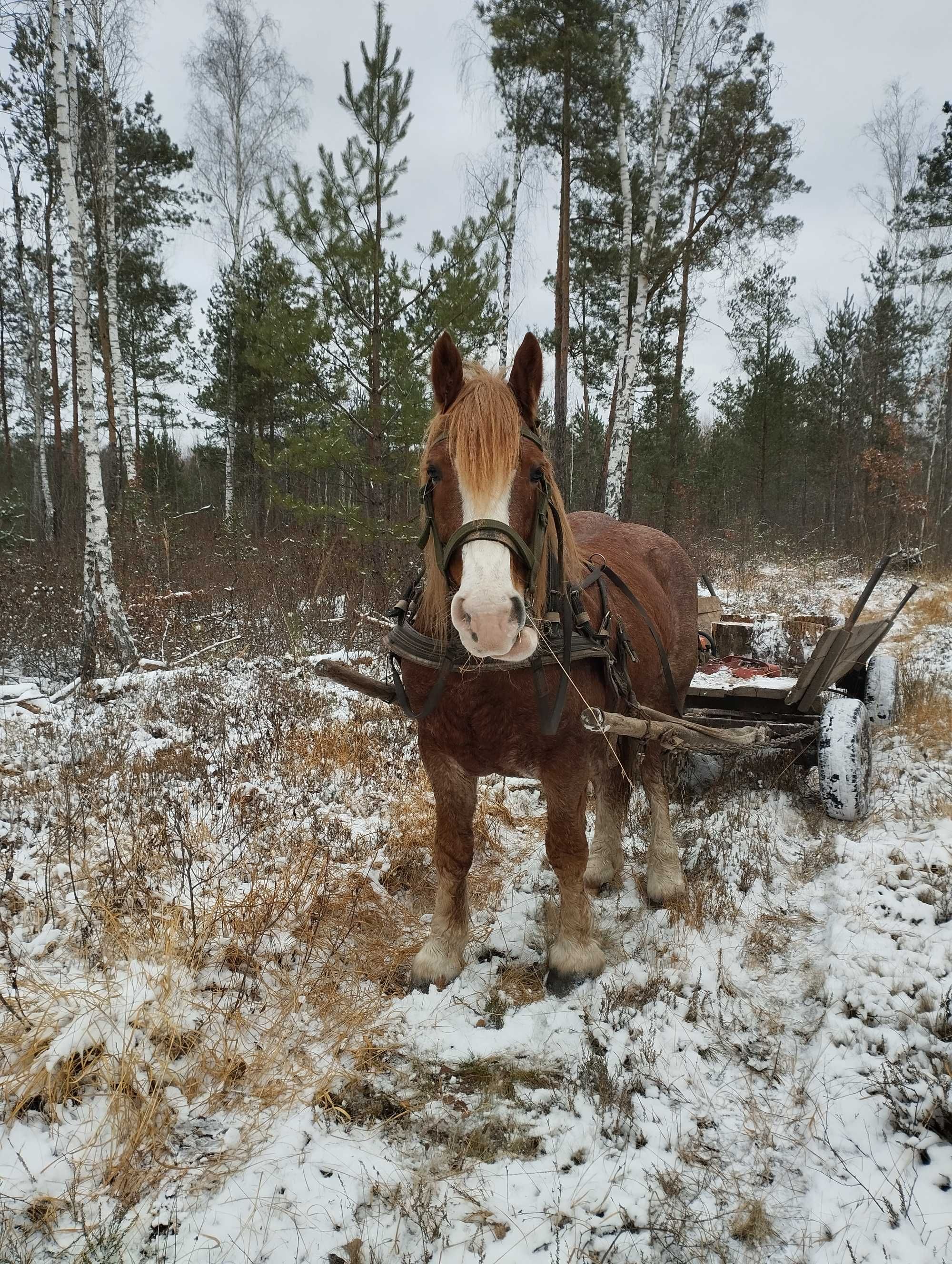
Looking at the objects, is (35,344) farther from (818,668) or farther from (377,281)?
(818,668)

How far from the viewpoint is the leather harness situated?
69.5 inches

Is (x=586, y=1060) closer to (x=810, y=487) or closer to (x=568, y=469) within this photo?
(x=568, y=469)

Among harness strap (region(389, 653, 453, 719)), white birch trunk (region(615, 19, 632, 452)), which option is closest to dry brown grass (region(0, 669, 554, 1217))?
harness strap (region(389, 653, 453, 719))

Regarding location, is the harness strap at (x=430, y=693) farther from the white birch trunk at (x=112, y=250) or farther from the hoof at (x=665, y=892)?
the white birch trunk at (x=112, y=250)

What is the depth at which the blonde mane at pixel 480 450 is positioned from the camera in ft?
5.71

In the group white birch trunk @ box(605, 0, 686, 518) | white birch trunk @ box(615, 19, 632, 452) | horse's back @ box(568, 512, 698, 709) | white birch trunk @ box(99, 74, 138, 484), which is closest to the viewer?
horse's back @ box(568, 512, 698, 709)

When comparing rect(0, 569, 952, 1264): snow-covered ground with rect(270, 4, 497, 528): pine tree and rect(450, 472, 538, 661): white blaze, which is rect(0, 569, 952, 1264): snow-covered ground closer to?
rect(450, 472, 538, 661): white blaze

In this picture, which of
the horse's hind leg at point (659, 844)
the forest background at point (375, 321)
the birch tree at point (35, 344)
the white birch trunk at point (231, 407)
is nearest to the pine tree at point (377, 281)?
the forest background at point (375, 321)

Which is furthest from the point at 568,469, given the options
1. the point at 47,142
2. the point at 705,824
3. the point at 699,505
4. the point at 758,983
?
the point at 758,983

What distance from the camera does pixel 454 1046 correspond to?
2154mm

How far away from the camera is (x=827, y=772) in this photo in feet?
10.8

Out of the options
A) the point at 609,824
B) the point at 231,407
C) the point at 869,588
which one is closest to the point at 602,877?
the point at 609,824

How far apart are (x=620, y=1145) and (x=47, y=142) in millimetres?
16813

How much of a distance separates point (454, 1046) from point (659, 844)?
1386 mm
